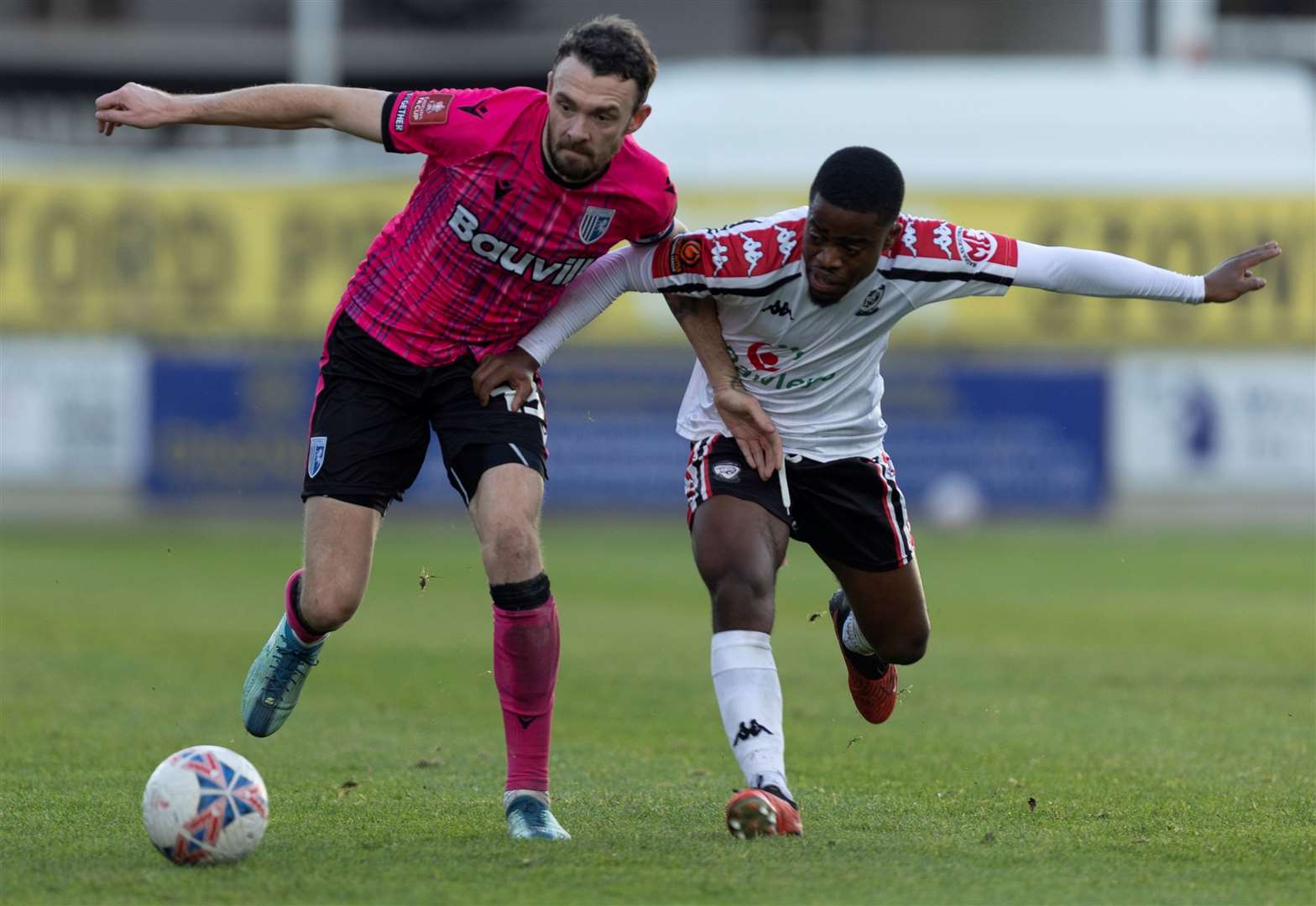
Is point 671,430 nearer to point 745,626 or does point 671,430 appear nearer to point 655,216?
point 655,216

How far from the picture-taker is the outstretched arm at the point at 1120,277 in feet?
19.4

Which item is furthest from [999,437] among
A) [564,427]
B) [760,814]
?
[760,814]

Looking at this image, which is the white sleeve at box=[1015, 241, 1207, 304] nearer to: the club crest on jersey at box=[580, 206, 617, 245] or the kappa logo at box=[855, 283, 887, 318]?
the kappa logo at box=[855, 283, 887, 318]

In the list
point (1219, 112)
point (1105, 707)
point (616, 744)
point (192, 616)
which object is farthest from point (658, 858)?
point (1219, 112)

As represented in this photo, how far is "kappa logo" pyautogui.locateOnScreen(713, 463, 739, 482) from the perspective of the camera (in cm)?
599

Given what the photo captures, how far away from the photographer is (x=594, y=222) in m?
5.91

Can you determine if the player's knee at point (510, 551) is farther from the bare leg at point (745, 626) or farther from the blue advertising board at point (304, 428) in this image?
the blue advertising board at point (304, 428)

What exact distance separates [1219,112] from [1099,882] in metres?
24.2

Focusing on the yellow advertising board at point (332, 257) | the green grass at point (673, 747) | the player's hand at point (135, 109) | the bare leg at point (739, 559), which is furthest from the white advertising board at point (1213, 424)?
the player's hand at point (135, 109)

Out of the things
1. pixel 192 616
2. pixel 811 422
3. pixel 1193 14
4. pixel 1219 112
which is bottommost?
pixel 192 616

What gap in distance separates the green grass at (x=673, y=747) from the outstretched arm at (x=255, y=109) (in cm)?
213

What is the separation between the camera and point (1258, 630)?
41.6 feet

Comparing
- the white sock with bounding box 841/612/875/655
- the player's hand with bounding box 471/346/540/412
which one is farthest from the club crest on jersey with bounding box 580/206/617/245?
the white sock with bounding box 841/612/875/655

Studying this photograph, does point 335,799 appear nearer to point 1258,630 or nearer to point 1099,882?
point 1099,882
